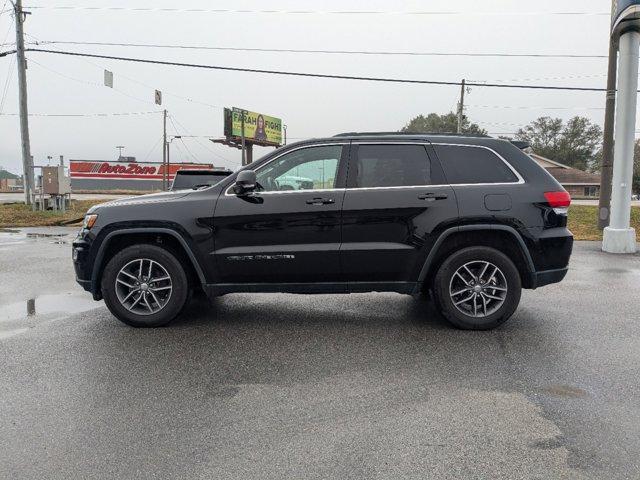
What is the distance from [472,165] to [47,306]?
5110 mm

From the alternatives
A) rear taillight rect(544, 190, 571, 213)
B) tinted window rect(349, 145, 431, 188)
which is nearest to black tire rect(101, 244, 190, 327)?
tinted window rect(349, 145, 431, 188)

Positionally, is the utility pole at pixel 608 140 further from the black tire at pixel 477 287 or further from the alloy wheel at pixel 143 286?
the alloy wheel at pixel 143 286

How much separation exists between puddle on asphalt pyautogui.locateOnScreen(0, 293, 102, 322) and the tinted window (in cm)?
357

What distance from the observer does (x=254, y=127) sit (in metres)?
60.6

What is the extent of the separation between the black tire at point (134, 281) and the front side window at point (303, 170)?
46.8 inches

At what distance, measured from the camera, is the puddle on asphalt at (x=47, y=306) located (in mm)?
5910

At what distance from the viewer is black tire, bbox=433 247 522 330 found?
5.13 metres

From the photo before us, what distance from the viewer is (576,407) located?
3.47m

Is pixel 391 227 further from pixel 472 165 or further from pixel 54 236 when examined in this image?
pixel 54 236

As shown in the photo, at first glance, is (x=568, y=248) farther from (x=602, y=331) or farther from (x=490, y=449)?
(x=490, y=449)

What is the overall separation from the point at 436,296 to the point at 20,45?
22.4 metres

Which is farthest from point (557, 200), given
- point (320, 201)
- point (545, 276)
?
point (320, 201)

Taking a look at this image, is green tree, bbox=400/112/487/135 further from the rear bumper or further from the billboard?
the rear bumper

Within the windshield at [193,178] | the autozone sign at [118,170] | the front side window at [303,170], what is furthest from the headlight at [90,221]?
the autozone sign at [118,170]
